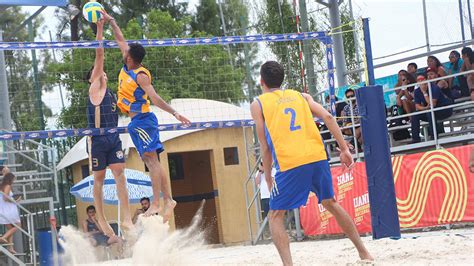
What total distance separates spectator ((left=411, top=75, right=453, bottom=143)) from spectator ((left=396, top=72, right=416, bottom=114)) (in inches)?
8.9

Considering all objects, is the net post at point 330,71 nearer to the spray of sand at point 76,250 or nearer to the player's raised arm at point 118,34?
the player's raised arm at point 118,34

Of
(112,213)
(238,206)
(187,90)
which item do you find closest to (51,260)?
(112,213)

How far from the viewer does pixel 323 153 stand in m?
6.79

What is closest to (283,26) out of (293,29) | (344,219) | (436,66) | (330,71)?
(293,29)

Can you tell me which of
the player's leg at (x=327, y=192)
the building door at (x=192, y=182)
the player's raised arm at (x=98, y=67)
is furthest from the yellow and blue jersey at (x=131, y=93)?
the building door at (x=192, y=182)

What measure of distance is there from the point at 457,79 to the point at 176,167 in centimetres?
1022

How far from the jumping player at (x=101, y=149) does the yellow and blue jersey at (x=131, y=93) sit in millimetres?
214

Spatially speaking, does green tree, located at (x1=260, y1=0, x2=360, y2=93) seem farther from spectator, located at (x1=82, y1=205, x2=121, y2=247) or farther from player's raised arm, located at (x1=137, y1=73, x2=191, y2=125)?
player's raised arm, located at (x1=137, y1=73, x2=191, y2=125)

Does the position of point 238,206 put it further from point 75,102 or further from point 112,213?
point 75,102

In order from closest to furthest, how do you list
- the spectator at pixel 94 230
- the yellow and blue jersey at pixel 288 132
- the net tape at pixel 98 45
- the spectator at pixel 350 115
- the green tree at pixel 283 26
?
the yellow and blue jersey at pixel 288 132 → the net tape at pixel 98 45 → the spectator at pixel 350 115 → the spectator at pixel 94 230 → the green tree at pixel 283 26

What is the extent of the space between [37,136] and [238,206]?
1132 cm

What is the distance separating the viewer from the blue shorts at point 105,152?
8484mm

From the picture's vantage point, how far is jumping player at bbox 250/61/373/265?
263 inches

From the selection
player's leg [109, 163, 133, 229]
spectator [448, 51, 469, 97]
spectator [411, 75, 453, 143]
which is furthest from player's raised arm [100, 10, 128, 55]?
spectator [448, 51, 469, 97]
